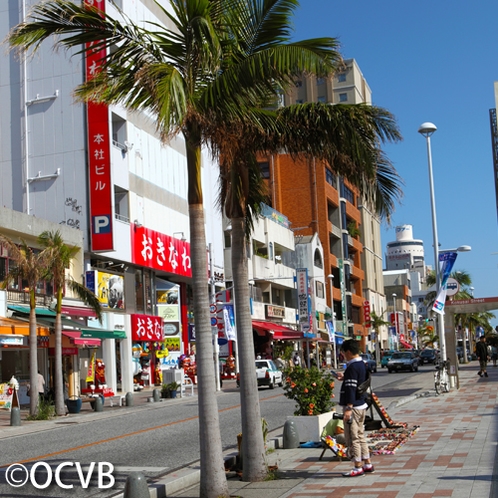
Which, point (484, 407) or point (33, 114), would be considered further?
point (33, 114)

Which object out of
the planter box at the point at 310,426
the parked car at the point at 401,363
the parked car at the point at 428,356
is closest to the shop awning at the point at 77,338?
the planter box at the point at 310,426

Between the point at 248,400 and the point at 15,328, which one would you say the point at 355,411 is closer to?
the point at 248,400

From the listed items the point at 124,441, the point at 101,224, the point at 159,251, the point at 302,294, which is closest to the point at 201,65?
the point at 124,441

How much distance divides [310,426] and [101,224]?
27.8m

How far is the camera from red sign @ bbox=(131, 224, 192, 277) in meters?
44.2

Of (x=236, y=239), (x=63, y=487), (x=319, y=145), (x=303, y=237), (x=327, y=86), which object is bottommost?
(x=63, y=487)

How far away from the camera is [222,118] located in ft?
31.5

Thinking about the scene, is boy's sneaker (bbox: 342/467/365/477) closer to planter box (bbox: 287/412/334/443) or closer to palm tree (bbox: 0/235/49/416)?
planter box (bbox: 287/412/334/443)

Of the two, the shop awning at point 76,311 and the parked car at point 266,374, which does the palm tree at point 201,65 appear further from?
the parked car at point 266,374

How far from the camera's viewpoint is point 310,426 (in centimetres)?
1425

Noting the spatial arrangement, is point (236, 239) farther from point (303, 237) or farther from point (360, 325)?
point (360, 325)

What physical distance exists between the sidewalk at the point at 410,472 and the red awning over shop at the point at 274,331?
4053cm

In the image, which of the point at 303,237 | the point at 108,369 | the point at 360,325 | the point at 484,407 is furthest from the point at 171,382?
the point at 360,325

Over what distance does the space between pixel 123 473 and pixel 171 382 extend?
23950 millimetres
